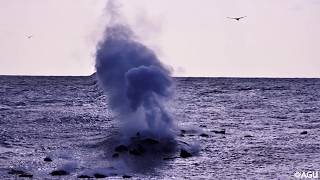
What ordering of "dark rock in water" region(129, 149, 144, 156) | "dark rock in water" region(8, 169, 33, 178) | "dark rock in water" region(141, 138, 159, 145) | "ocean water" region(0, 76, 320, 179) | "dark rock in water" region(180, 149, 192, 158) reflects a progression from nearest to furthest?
"dark rock in water" region(8, 169, 33, 178), "ocean water" region(0, 76, 320, 179), "dark rock in water" region(180, 149, 192, 158), "dark rock in water" region(129, 149, 144, 156), "dark rock in water" region(141, 138, 159, 145)

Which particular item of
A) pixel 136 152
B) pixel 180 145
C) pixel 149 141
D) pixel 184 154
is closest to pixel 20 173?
pixel 136 152

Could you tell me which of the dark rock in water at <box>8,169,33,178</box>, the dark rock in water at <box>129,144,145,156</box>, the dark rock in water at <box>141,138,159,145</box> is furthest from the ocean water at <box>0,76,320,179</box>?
the dark rock in water at <box>141,138,159,145</box>

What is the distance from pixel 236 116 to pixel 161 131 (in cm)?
3025

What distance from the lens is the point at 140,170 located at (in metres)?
35.5

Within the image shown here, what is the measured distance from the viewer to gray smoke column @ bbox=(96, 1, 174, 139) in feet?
166

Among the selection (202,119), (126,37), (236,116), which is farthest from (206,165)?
(236,116)

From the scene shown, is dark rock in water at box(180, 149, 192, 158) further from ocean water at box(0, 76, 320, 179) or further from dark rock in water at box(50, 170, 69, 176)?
dark rock in water at box(50, 170, 69, 176)

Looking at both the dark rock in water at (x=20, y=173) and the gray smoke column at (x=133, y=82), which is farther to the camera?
the gray smoke column at (x=133, y=82)

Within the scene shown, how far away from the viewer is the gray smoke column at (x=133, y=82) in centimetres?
5056

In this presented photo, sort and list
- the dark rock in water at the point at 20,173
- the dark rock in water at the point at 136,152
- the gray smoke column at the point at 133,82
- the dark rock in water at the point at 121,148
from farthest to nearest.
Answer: the gray smoke column at the point at 133,82 → the dark rock in water at the point at 121,148 → the dark rock in water at the point at 136,152 → the dark rock in water at the point at 20,173

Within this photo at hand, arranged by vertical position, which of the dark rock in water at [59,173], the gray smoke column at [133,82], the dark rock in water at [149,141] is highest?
the gray smoke column at [133,82]

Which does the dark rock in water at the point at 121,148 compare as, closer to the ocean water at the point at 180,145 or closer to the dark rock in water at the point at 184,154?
the ocean water at the point at 180,145

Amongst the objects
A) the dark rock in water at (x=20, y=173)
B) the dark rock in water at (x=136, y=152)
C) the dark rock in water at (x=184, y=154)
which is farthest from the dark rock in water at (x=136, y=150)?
the dark rock in water at (x=20, y=173)

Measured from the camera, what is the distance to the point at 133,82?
52844 mm
